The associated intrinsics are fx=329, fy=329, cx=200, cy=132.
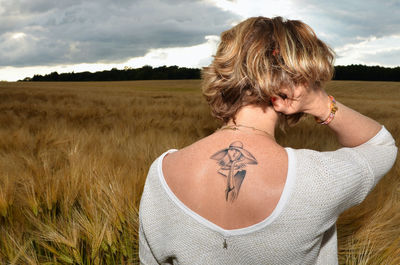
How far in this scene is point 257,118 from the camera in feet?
3.32

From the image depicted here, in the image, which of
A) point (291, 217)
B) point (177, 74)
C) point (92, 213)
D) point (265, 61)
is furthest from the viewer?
point (177, 74)

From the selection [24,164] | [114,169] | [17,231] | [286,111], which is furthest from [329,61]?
[24,164]

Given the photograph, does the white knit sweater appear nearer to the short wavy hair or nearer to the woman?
the woman

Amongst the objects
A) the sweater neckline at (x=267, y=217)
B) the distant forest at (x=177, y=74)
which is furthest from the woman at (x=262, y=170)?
the distant forest at (x=177, y=74)

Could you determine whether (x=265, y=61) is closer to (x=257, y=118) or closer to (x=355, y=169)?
(x=257, y=118)

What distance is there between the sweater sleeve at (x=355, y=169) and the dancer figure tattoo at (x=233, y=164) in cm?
21

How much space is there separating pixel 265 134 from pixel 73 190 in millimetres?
967

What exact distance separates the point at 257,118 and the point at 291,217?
311 millimetres

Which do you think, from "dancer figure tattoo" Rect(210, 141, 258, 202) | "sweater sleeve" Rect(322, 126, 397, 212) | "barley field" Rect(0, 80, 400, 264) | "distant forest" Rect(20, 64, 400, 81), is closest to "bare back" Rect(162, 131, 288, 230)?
"dancer figure tattoo" Rect(210, 141, 258, 202)

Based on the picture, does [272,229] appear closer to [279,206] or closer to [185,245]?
[279,206]

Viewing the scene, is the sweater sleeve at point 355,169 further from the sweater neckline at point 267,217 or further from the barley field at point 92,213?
the barley field at point 92,213

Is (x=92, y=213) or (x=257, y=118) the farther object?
(x=92, y=213)

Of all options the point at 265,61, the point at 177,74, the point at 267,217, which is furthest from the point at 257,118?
the point at 177,74

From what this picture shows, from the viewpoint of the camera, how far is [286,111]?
1.03m
